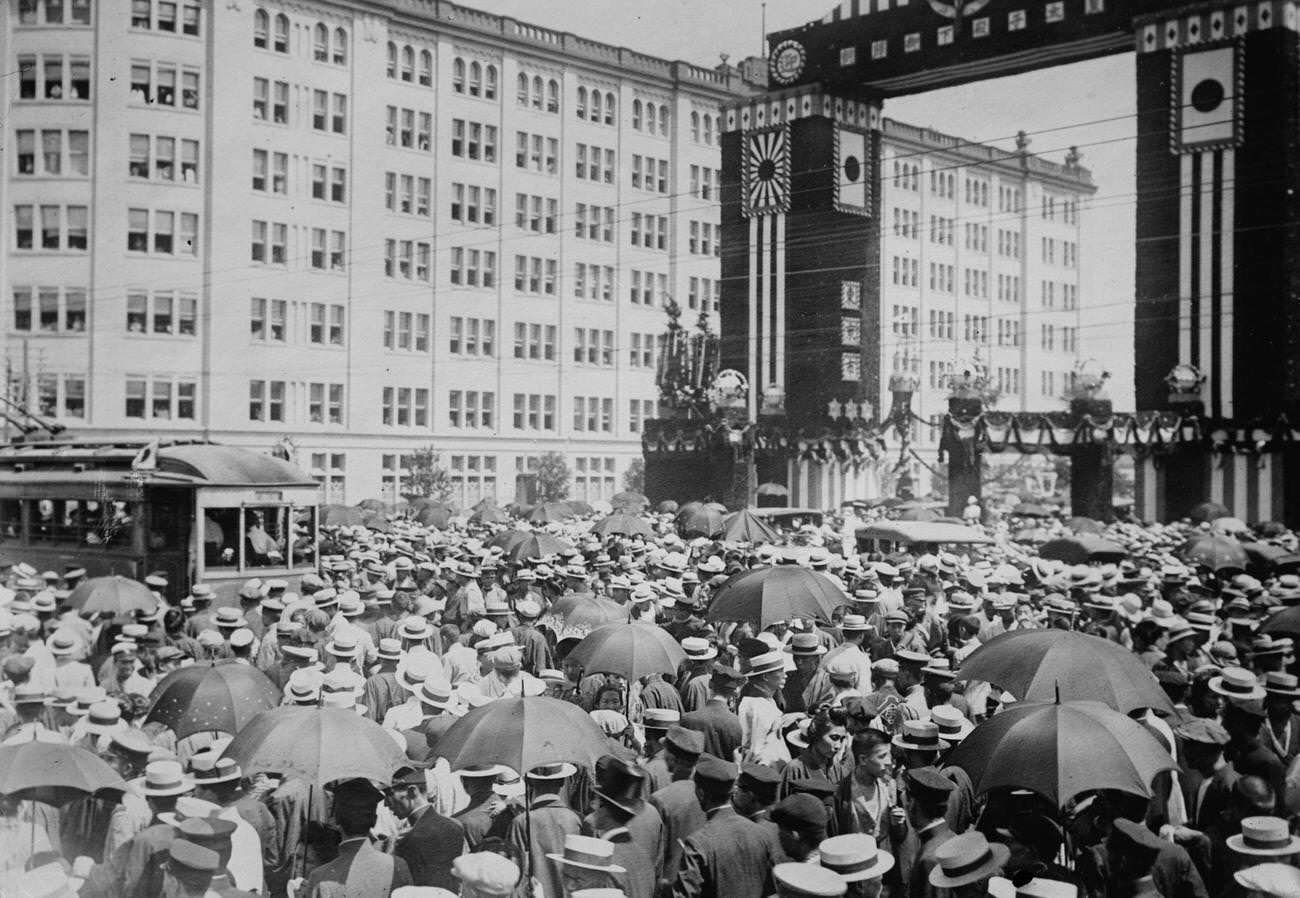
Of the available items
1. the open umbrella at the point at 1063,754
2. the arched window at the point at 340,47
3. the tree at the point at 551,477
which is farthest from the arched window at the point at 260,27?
the open umbrella at the point at 1063,754

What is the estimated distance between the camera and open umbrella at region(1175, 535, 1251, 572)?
58.1ft

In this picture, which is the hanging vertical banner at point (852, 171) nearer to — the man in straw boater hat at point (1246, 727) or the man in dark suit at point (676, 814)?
the man in straw boater hat at point (1246, 727)

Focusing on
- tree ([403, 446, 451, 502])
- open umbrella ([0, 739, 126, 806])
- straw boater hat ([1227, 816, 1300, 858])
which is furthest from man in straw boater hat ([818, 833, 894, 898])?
tree ([403, 446, 451, 502])

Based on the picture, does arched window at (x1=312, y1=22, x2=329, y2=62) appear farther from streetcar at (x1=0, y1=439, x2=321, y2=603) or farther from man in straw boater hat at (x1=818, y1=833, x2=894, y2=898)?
man in straw boater hat at (x1=818, y1=833, x2=894, y2=898)

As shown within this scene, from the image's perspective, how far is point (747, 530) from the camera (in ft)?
61.3

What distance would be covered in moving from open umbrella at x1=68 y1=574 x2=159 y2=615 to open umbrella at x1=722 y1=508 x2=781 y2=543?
8988 mm

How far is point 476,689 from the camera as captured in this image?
876 cm

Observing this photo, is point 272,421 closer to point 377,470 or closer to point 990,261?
point 377,470

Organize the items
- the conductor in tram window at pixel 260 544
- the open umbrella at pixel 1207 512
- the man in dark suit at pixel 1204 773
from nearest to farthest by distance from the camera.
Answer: the man in dark suit at pixel 1204 773
the conductor in tram window at pixel 260 544
the open umbrella at pixel 1207 512

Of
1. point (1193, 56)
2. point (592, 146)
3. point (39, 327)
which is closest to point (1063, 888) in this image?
point (1193, 56)

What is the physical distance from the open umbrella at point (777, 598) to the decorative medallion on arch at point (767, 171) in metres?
34.1

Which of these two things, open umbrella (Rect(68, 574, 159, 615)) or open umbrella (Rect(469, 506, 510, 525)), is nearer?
open umbrella (Rect(68, 574, 159, 615))

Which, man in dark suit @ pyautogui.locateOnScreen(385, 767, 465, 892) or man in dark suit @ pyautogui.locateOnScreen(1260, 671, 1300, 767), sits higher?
man in dark suit @ pyautogui.locateOnScreen(1260, 671, 1300, 767)

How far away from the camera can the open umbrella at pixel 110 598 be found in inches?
456
